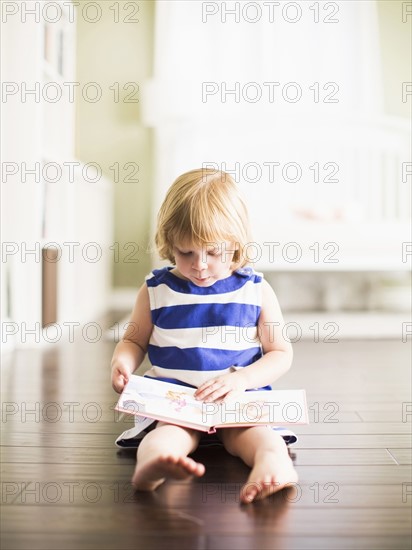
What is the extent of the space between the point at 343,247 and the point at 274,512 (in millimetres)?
2077

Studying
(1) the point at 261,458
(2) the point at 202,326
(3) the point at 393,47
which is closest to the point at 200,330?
(2) the point at 202,326

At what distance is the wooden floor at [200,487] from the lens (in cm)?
70

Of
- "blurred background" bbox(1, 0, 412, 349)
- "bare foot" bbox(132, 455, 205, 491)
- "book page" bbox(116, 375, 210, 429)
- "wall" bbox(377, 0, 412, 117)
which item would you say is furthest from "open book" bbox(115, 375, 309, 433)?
"wall" bbox(377, 0, 412, 117)

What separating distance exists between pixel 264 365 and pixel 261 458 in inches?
7.8

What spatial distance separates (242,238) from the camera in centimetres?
105

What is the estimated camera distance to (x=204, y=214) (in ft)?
3.32

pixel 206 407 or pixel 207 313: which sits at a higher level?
pixel 207 313

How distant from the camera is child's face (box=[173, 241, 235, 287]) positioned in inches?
40.1

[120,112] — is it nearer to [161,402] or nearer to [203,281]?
[203,281]

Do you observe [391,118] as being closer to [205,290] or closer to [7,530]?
[205,290]

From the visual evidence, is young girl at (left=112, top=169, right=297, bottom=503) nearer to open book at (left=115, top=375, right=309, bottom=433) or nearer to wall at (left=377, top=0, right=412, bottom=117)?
open book at (left=115, top=375, right=309, bottom=433)

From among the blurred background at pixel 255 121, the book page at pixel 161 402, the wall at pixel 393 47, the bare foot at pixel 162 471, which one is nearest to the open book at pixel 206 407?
the book page at pixel 161 402

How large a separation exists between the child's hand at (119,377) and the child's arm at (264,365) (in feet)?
0.34

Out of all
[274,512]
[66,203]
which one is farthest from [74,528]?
[66,203]
